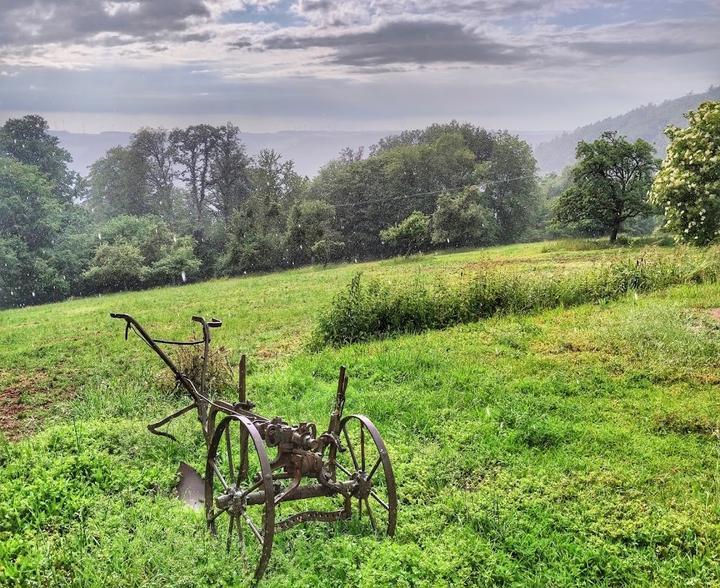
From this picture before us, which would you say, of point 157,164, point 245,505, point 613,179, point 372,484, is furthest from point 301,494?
point 157,164

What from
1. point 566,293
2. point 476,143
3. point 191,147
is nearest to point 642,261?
point 566,293

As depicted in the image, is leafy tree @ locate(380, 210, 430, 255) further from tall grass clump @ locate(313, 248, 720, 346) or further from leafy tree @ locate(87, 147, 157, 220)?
leafy tree @ locate(87, 147, 157, 220)

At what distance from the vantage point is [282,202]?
44906 millimetres

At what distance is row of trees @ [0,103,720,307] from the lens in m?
28.1

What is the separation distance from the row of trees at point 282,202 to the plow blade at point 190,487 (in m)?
16.4

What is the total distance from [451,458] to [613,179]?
89.6 feet

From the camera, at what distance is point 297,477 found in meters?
3.50

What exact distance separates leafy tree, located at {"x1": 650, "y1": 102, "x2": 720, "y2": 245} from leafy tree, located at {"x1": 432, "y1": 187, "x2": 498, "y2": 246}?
20.8 m

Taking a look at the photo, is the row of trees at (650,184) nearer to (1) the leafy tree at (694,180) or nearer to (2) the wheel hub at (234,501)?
(1) the leafy tree at (694,180)

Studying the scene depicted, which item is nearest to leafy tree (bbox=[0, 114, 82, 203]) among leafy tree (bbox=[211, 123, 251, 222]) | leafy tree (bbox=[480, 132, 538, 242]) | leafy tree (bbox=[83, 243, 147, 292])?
leafy tree (bbox=[211, 123, 251, 222])

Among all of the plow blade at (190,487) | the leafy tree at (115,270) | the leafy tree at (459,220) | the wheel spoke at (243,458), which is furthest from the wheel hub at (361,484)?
the leafy tree at (459,220)

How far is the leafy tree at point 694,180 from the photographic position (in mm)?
15703

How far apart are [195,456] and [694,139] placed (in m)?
16.9

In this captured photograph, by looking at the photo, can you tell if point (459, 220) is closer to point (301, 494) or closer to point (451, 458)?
point (451, 458)
